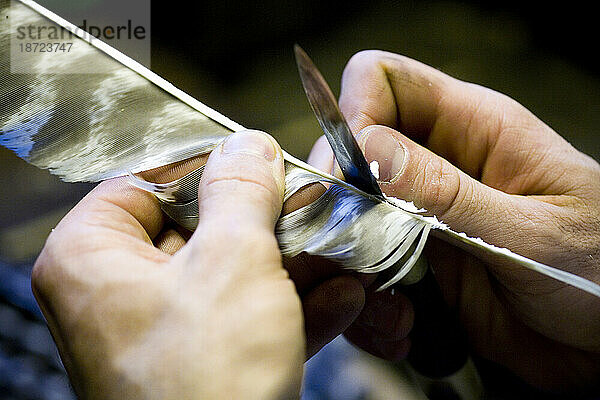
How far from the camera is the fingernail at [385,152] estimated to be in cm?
68

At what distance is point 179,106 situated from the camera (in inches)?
25.6

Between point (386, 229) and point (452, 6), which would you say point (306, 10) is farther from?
point (386, 229)

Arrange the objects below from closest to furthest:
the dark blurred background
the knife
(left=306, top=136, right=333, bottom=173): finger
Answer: the knife → (left=306, top=136, right=333, bottom=173): finger → the dark blurred background

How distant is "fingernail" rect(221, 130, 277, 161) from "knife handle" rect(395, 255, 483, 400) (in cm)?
26

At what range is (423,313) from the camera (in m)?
0.80

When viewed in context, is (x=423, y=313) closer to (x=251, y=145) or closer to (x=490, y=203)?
(x=490, y=203)

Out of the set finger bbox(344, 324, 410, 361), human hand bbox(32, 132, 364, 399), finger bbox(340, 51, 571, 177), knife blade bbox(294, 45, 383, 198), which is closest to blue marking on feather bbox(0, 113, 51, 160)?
human hand bbox(32, 132, 364, 399)

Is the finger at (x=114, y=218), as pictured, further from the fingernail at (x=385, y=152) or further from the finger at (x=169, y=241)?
the fingernail at (x=385, y=152)

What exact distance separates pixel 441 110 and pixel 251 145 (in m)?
0.41

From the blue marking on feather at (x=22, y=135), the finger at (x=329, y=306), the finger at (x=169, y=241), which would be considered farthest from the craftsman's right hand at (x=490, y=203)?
the blue marking on feather at (x=22, y=135)

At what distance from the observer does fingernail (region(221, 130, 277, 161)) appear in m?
0.56

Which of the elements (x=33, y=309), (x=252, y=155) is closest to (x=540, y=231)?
(x=252, y=155)

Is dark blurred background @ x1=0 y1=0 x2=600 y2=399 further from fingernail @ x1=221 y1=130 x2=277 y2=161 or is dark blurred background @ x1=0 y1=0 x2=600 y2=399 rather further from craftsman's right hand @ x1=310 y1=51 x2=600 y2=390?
fingernail @ x1=221 y1=130 x2=277 y2=161

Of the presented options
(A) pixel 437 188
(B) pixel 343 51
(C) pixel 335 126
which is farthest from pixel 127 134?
(B) pixel 343 51
